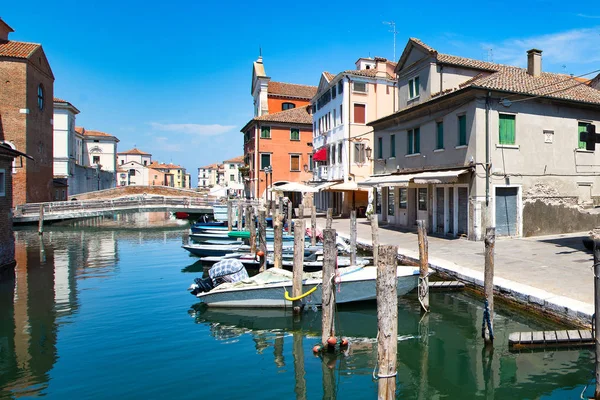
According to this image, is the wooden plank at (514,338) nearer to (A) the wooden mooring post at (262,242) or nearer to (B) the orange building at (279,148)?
(A) the wooden mooring post at (262,242)

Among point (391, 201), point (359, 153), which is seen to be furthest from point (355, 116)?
point (391, 201)

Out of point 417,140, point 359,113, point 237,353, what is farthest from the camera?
point 359,113

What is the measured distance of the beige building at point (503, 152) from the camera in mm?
16219

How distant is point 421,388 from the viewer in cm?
653

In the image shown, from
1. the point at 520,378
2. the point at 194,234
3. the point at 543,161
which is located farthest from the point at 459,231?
the point at 194,234

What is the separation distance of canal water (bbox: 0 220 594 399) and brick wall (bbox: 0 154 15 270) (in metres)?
3.07

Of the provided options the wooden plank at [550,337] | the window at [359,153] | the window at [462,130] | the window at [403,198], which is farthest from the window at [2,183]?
the window at [359,153]

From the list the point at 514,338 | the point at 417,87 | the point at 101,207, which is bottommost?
the point at 514,338

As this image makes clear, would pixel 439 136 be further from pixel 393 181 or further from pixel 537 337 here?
pixel 537 337

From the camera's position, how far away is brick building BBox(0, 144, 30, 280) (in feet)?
47.8

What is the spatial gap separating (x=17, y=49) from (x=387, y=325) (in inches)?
1521

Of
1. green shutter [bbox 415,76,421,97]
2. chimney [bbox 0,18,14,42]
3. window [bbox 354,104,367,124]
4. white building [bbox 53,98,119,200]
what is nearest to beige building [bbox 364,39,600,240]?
green shutter [bbox 415,76,421,97]

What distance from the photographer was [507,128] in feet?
54.4

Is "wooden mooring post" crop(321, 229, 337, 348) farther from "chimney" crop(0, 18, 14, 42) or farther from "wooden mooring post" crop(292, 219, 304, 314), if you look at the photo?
"chimney" crop(0, 18, 14, 42)
